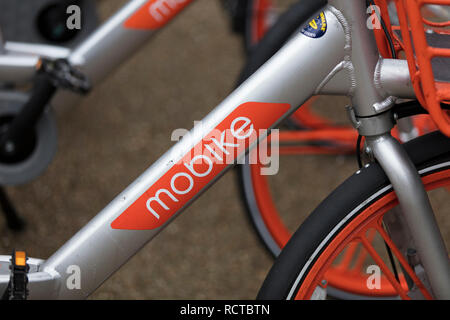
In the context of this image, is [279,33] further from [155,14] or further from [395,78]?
[395,78]

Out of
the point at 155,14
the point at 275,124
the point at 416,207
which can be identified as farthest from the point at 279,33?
the point at 416,207

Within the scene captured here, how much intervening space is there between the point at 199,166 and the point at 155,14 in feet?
2.30

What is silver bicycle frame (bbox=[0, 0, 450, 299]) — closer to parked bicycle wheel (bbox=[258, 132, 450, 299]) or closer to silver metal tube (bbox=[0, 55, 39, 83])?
parked bicycle wheel (bbox=[258, 132, 450, 299])

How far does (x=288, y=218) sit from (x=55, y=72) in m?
0.83

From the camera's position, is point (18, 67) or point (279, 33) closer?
point (279, 33)

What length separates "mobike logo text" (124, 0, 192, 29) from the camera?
1604 millimetres

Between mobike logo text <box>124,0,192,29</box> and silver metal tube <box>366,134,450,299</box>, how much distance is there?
76 centimetres

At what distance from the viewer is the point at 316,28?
3.23 feet

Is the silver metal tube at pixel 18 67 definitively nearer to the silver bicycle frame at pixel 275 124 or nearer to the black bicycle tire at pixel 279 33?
the black bicycle tire at pixel 279 33

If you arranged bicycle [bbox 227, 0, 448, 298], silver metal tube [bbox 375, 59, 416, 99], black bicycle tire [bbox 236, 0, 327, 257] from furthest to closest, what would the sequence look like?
bicycle [bbox 227, 0, 448, 298] < black bicycle tire [bbox 236, 0, 327, 257] < silver metal tube [bbox 375, 59, 416, 99]

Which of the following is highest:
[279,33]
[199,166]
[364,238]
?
[279,33]

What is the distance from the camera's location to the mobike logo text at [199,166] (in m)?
1.02

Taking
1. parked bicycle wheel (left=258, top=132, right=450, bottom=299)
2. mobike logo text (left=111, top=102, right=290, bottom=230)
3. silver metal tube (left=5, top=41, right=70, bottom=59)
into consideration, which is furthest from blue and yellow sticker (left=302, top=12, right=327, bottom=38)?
silver metal tube (left=5, top=41, right=70, bottom=59)

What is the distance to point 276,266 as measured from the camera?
105 cm
